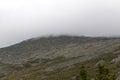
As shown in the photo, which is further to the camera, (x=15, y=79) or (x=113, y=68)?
(x=15, y=79)

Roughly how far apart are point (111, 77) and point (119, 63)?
102 metres

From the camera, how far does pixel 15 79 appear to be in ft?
591

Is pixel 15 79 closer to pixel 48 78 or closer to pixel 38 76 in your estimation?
pixel 38 76

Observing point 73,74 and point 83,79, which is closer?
point 83,79

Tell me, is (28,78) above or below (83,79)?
below

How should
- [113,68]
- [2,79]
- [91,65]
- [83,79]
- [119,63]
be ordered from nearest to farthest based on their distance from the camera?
[83,79], [113,68], [119,63], [91,65], [2,79]

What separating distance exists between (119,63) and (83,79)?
93.3 meters

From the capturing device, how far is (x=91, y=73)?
14612 centimetres

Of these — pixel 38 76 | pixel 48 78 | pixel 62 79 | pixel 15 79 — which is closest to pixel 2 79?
pixel 15 79

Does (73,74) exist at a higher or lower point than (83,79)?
lower

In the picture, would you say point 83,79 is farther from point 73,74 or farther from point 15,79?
point 15,79

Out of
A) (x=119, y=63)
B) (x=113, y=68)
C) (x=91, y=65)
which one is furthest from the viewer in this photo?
(x=91, y=65)

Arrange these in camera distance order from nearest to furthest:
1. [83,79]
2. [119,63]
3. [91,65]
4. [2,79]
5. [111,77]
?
[111,77] → [83,79] → [119,63] → [91,65] → [2,79]

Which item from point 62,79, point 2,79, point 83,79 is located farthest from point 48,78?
point 83,79
